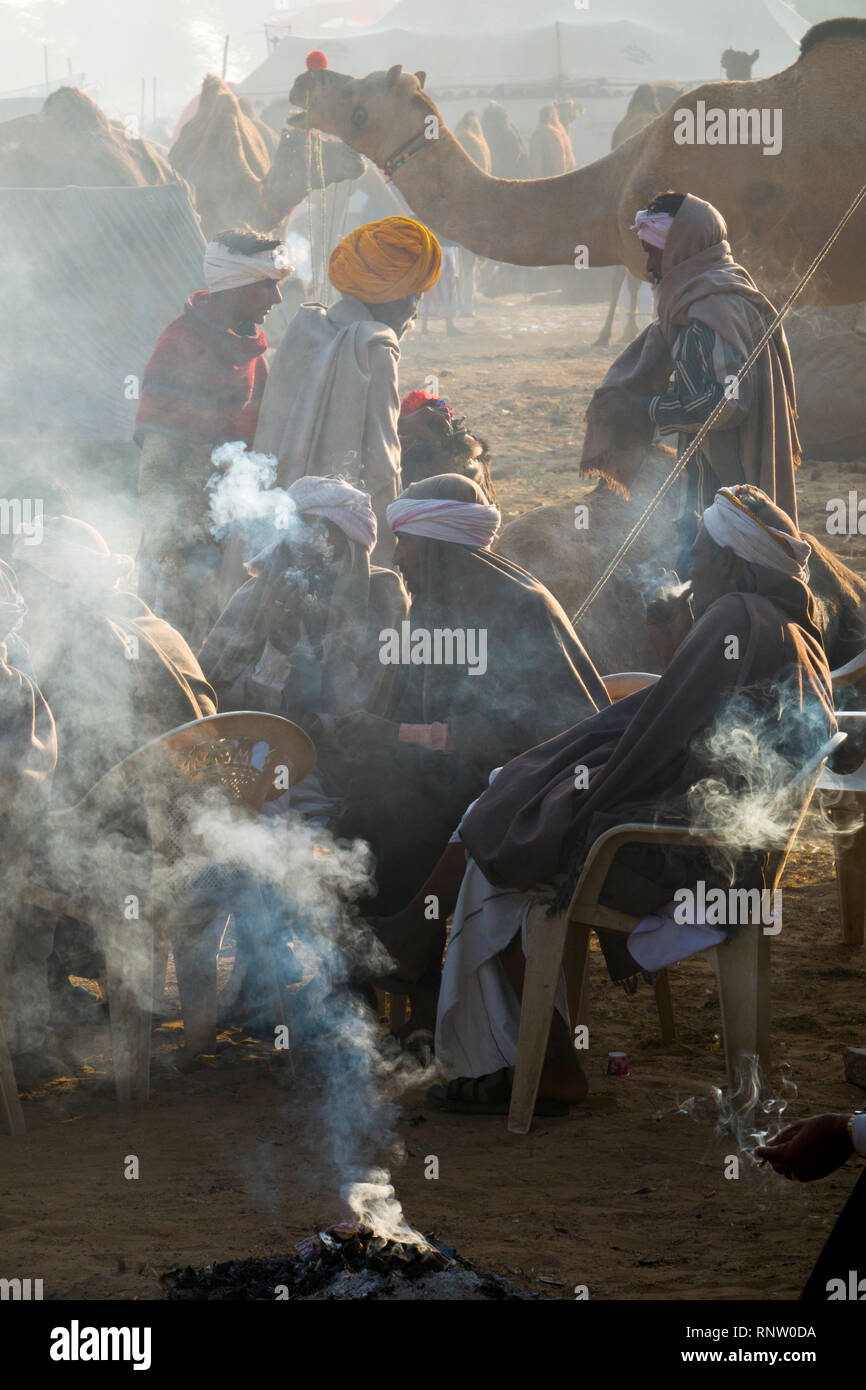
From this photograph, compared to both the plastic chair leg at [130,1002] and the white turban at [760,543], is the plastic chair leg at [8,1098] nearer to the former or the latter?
the plastic chair leg at [130,1002]

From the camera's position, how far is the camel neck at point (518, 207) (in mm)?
9016

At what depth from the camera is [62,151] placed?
16500 millimetres

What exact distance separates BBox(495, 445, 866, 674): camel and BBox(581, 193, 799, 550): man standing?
0.99ft

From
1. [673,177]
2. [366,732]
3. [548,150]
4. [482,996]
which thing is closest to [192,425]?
[366,732]

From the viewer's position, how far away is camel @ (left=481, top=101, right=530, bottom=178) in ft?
88.7

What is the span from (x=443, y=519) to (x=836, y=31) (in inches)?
219

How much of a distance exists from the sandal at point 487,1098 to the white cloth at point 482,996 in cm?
2

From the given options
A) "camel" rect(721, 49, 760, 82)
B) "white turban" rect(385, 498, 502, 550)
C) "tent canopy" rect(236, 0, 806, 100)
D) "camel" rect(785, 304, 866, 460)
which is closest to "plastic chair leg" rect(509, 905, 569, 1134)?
"white turban" rect(385, 498, 502, 550)

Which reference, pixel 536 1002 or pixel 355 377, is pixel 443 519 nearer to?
pixel 536 1002

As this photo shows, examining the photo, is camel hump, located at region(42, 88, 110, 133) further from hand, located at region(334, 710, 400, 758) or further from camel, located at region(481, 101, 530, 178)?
hand, located at region(334, 710, 400, 758)

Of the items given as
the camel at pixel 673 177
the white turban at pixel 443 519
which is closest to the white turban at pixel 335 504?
the white turban at pixel 443 519
